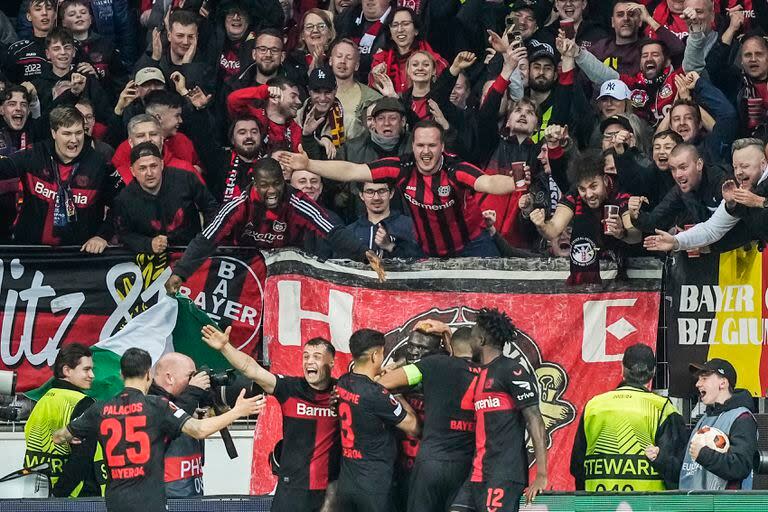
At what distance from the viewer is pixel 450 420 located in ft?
39.4

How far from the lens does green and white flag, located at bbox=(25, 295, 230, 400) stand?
556 inches

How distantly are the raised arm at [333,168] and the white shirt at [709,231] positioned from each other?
8.98 feet

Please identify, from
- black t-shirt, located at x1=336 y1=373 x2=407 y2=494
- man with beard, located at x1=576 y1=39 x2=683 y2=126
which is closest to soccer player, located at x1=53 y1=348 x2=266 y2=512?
black t-shirt, located at x1=336 y1=373 x2=407 y2=494

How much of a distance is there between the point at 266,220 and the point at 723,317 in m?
3.79

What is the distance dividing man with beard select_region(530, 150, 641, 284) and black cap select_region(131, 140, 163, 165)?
10.9 feet

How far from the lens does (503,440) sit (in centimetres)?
1173

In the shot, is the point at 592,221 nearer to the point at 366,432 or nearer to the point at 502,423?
the point at 502,423

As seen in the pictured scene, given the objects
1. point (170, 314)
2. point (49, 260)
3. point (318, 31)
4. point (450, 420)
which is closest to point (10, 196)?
point (49, 260)

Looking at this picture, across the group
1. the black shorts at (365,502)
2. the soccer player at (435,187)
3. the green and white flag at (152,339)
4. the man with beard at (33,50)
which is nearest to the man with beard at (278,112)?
the soccer player at (435,187)

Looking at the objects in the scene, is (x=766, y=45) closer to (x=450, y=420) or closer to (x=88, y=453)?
(x=450, y=420)

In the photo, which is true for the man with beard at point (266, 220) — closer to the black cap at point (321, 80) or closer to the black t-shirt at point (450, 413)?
the black cap at point (321, 80)

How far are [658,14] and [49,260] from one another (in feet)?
21.0

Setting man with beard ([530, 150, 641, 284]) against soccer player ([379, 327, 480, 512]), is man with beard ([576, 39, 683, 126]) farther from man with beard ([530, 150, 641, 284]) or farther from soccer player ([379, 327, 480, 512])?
soccer player ([379, 327, 480, 512])

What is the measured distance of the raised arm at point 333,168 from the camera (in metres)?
14.0
